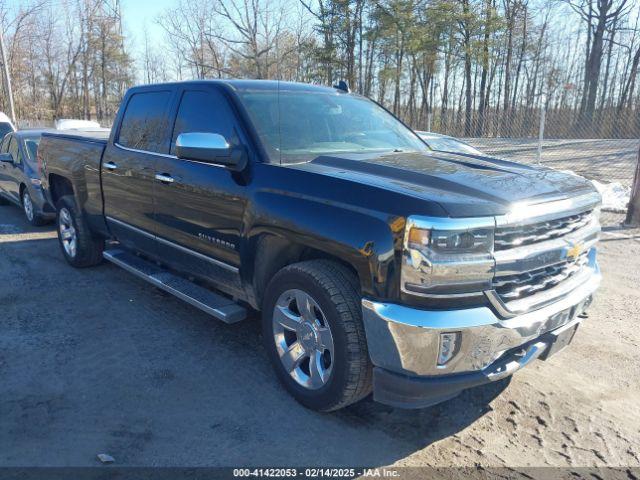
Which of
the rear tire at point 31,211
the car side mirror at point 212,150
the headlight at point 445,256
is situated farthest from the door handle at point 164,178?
the rear tire at point 31,211

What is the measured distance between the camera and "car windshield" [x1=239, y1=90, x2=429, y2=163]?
3545 millimetres

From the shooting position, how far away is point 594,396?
3322 millimetres

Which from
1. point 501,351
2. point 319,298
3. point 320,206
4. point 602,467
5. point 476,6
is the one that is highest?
point 476,6

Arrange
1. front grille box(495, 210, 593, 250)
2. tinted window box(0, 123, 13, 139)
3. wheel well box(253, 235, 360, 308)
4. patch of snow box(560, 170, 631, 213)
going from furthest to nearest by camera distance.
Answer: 1. tinted window box(0, 123, 13, 139)
2. patch of snow box(560, 170, 631, 213)
3. wheel well box(253, 235, 360, 308)
4. front grille box(495, 210, 593, 250)

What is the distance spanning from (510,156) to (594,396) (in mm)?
14836

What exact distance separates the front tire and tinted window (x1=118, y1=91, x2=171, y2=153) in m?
1.94

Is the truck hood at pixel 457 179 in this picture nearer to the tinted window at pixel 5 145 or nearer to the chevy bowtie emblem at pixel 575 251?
the chevy bowtie emblem at pixel 575 251

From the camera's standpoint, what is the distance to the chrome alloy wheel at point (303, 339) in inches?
117

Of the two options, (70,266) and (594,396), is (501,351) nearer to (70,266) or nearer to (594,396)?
(594,396)

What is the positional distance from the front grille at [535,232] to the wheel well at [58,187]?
537 cm

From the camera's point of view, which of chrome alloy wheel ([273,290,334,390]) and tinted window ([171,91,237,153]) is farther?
tinted window ([171,91,237,153])

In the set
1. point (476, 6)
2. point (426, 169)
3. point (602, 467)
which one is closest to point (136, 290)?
point (426, 169)

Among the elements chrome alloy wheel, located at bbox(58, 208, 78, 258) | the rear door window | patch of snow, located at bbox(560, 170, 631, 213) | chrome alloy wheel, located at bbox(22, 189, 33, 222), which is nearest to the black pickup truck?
chrome alloy wheel, located at bbox(58, 208, 78, 258)

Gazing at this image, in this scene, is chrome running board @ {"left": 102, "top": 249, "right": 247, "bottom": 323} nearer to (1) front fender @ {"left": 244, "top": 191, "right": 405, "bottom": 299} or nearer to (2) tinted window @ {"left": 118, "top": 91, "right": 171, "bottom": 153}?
(1) front fender @ {"left": 244, "top": 191, "right": 405, "bottom": 299}
